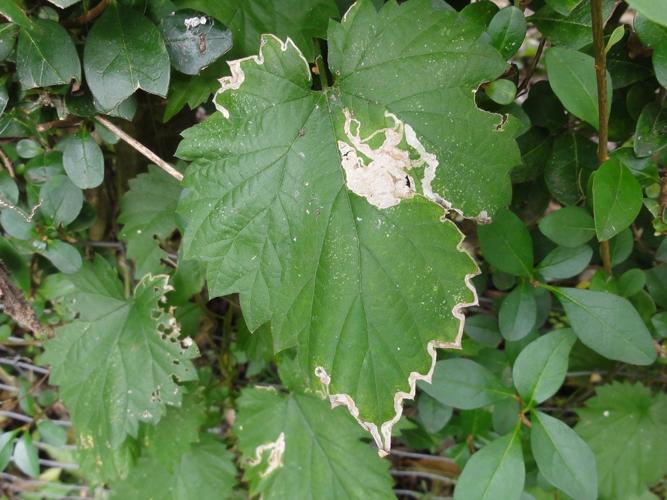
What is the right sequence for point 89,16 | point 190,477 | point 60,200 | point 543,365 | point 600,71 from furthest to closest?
point 190,477
point 60,200
point 543,365
point 89,16
point 600,71

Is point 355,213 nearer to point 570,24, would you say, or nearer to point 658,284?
point 570,24

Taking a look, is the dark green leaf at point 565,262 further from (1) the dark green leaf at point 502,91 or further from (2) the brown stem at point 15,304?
(2) the brown stem at point 15,304

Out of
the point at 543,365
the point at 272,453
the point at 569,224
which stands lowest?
the point at 272,453

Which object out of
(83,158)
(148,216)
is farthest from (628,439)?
(83,158)

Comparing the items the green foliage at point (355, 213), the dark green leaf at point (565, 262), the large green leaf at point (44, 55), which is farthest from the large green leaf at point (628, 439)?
the large green leaf at point (44, 55)

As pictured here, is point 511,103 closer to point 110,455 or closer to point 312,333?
Answer: point 312,333

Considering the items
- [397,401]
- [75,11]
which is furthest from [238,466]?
[75,11]
